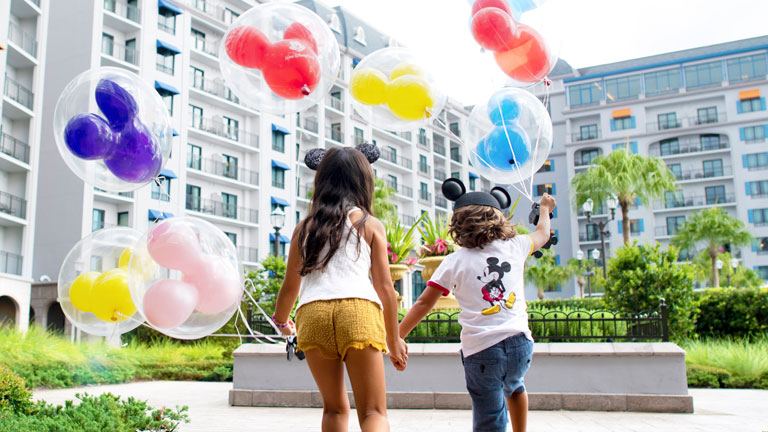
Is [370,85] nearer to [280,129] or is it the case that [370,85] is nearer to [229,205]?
[229,205]

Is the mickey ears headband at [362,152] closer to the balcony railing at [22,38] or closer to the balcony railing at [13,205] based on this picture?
the balcony railing at [13,205]

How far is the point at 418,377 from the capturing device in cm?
787

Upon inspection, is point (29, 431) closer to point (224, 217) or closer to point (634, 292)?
point (634, 292)

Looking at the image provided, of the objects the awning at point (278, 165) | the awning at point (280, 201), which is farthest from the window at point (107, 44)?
the awning at point (280, 201)

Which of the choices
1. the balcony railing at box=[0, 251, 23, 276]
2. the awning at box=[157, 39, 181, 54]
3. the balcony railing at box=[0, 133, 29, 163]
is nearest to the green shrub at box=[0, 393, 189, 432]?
the balcony railing at box=[0, 251, 23, 276]

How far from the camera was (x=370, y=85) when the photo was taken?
570 cm

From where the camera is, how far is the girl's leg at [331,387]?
111 inches

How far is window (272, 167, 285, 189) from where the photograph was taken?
39.8 meters

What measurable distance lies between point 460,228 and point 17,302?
89.0ft

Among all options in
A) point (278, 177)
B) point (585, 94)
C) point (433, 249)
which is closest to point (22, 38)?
point (278, 177)

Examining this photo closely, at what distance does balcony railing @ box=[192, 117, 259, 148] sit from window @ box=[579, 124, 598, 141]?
37399mm

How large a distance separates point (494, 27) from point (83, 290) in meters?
4.21

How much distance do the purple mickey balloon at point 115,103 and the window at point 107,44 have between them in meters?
29.5

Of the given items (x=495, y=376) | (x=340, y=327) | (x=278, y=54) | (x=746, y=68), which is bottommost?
(x=495, y=376)
